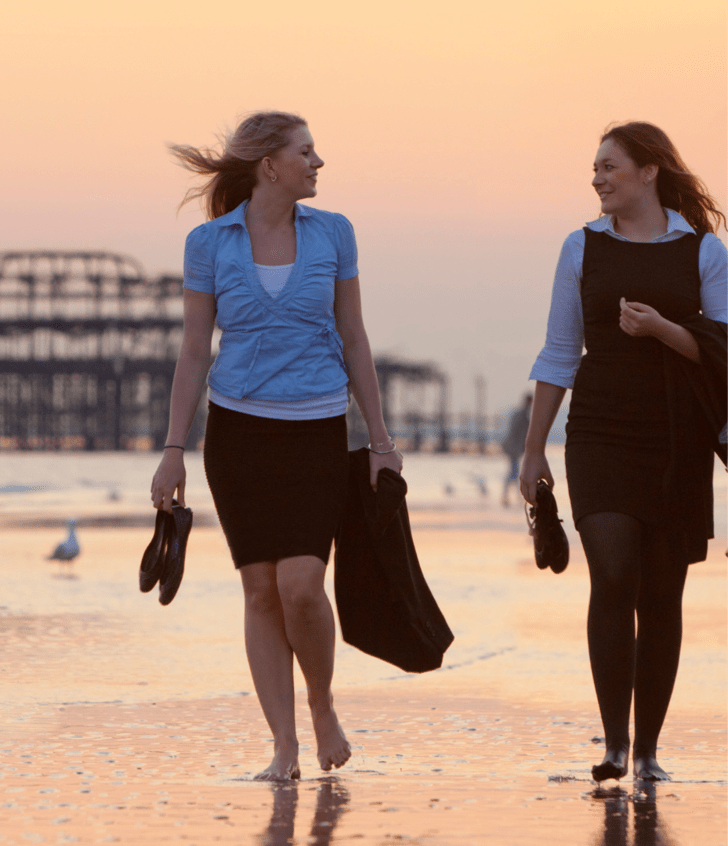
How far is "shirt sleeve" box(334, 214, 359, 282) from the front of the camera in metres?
3.79

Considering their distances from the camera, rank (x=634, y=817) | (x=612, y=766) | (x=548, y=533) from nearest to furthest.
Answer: (x=634, y=817), (x=612, y=766), (x=548, y=533)

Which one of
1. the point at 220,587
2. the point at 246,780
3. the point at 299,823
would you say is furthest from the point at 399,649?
the point at 220,587

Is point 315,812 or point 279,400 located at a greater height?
point 279,400

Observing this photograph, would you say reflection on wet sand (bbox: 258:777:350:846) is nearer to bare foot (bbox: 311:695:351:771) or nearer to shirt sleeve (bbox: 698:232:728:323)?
bare foot (bbox: 311:695:351:771)

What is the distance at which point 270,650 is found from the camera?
375 cm

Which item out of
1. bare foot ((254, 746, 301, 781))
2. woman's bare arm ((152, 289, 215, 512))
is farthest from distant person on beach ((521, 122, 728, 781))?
woman's bare arm ((152, 289, 215, 512))

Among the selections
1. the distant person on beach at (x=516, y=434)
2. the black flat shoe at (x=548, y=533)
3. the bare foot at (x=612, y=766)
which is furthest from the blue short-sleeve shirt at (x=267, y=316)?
the distant person on beach at (x=516, y=434)

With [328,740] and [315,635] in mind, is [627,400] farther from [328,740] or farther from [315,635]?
[328,740]

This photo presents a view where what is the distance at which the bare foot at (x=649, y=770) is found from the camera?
3.63m

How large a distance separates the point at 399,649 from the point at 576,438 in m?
0.70

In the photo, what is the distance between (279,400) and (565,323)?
0.69 m

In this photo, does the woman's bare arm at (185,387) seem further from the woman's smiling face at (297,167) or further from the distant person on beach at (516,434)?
the distant person on beach at (516,434)

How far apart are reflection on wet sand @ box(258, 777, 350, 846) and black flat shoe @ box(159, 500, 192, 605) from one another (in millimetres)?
524

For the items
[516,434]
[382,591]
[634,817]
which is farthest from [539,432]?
[516,434]
